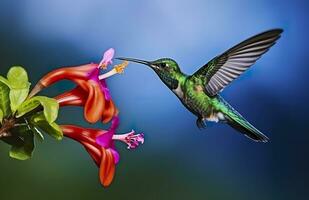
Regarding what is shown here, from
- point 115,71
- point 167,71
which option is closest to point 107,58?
point 115,71

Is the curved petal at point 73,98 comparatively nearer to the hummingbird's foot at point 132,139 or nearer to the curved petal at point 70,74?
the curved petal at point 70,74

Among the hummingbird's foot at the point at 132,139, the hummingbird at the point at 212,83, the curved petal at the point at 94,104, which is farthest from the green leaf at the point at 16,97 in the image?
→ the hummingbird at the point at 212,83

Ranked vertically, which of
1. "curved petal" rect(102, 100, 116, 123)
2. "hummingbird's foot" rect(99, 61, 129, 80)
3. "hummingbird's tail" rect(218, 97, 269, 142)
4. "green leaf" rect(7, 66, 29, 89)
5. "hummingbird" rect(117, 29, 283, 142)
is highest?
"green leaf" rect(7, 66, 29, 89)

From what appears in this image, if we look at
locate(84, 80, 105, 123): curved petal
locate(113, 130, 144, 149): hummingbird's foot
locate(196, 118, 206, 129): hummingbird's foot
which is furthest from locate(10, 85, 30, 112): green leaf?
locate(196, 118, 206, 129): hummingbird's foot

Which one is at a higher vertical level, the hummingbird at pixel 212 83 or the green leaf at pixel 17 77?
the green leaf at pixel 17 77

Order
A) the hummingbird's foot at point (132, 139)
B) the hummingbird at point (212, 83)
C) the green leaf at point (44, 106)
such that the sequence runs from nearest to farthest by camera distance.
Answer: the green leaf at point (44, 106), the hummingbird's foot at point (132, 139), the hummingbird at point (212, 83)

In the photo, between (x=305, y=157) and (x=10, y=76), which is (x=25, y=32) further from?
(x=10, y=76)

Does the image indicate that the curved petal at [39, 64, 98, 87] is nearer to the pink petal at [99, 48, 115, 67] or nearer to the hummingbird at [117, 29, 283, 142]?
the pink petal at [99, 48, 115, 67]
